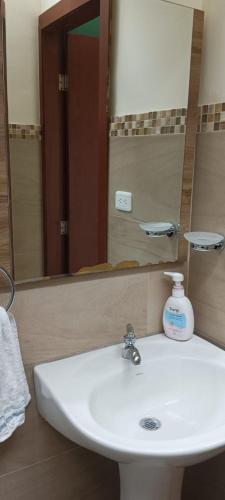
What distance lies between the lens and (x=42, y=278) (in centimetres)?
110

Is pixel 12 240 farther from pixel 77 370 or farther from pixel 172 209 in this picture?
pixel 172 209

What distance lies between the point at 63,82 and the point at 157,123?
0.31 meters

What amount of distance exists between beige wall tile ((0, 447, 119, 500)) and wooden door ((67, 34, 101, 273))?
59 centimetres

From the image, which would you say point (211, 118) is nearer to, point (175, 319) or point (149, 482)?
point (175, 319)

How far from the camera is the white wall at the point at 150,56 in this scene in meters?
1.16

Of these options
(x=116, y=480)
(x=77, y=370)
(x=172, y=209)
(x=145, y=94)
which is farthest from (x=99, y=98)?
(x=116, y=480)

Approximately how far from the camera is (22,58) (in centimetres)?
99

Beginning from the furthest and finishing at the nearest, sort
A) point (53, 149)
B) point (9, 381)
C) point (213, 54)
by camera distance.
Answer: point (213, 54), point (53, 149), point (9, 381)

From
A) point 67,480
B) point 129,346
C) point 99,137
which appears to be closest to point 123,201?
point 99,137

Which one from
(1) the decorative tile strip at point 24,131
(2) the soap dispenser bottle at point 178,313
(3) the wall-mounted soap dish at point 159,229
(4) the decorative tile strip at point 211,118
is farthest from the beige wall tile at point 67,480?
(4) the decorative tile strip at point 211,118

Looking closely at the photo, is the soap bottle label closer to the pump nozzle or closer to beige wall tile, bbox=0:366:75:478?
the pump nozzle

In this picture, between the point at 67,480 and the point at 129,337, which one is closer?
the point at 129,337

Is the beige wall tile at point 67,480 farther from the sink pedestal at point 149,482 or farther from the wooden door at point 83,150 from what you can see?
the wooden door at point 83,150

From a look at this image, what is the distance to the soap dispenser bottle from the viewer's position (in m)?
1.27
